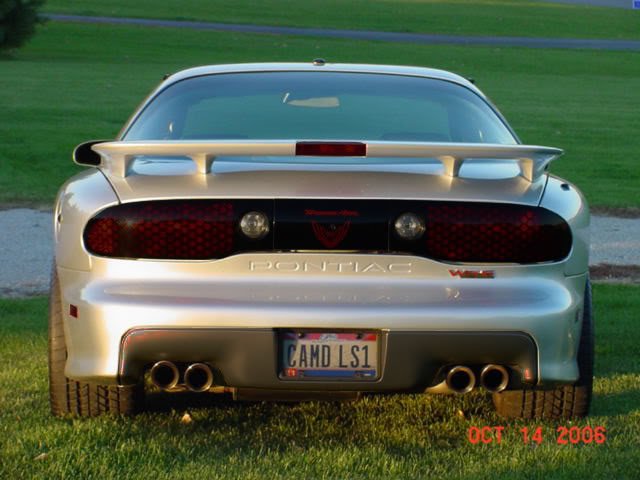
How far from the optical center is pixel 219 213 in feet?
13.5

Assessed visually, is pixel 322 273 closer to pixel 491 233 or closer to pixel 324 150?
pixel 324 150

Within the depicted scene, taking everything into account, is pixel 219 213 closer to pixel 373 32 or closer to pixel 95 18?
pixel 373 32

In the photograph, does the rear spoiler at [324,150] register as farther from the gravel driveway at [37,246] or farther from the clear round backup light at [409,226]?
the gravel driveway at [37,246]

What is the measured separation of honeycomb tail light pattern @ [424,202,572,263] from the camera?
4.14 metres

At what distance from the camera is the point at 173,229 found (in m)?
4.14

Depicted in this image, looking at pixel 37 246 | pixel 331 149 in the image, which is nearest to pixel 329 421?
pixel 331 149

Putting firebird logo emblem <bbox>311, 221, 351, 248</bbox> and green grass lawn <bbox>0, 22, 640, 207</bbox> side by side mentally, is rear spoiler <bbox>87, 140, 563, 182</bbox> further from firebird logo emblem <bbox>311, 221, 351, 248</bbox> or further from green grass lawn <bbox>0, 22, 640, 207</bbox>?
green grass lawn <bbox>0, 22, 640, 207</bbox>

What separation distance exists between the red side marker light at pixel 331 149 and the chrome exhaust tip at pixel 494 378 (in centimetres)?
81

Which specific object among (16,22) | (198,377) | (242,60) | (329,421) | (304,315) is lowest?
(242,60)

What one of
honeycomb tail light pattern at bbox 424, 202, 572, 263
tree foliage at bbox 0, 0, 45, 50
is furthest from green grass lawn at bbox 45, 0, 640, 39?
→ honeycomb tail light pattern at bbox 424, 202, 572, 263

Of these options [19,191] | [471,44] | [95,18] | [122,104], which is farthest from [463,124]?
[95,18]

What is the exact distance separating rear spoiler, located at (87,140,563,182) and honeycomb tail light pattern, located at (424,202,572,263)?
16 cm

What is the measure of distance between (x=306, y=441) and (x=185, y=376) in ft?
2.14

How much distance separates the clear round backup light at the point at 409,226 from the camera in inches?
162
